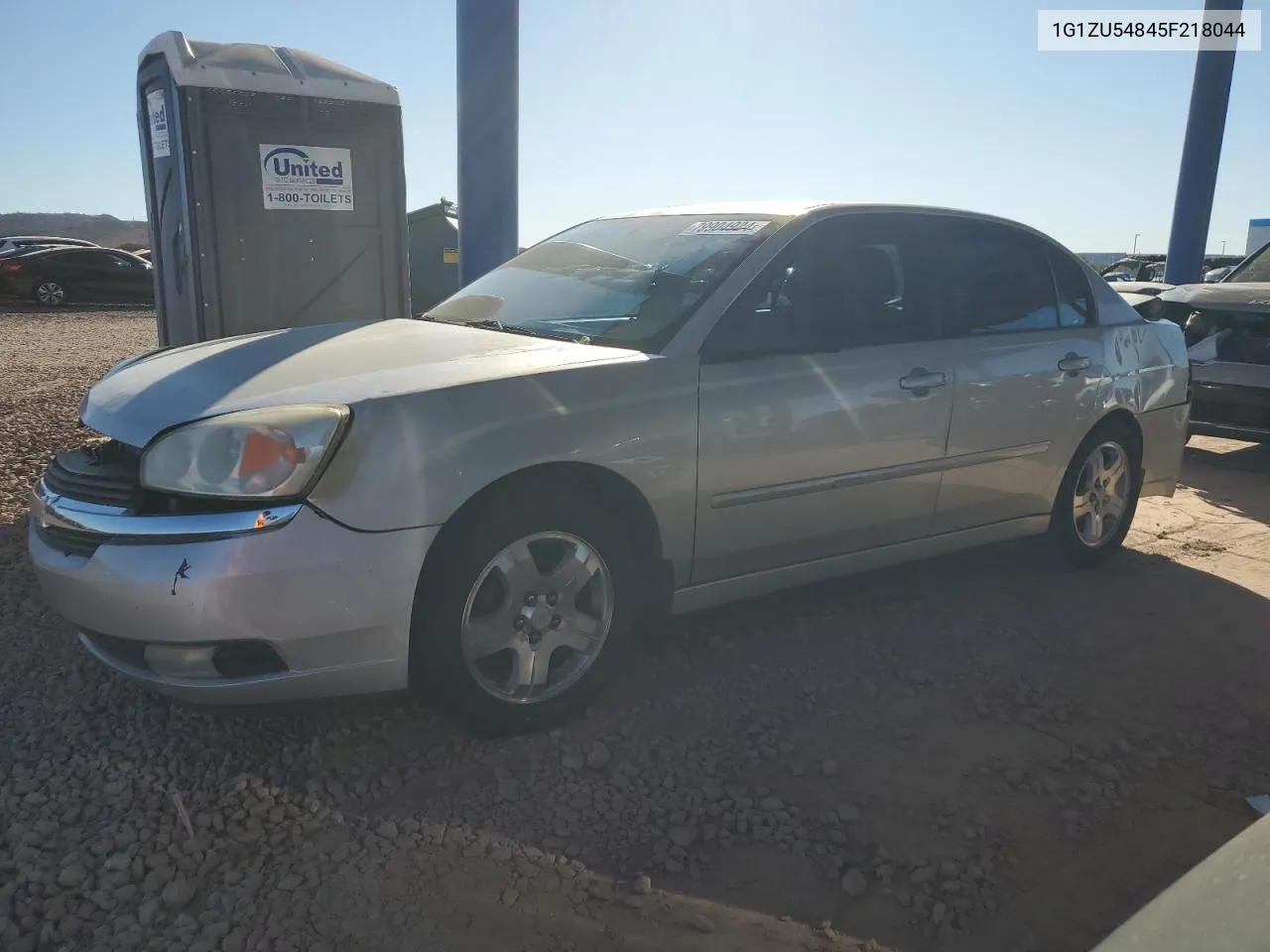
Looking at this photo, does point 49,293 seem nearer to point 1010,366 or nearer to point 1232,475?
point 1232,475

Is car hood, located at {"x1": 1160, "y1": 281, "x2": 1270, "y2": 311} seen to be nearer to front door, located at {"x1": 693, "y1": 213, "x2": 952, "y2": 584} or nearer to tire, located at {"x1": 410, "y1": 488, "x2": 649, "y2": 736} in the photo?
front door, located at {"x1": 693, "y1": 213, "x2": 952, "y2": 584}

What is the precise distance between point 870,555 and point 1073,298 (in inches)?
68.3

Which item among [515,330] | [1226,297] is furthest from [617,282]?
[1226,297]

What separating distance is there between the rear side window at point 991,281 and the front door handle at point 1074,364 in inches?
6.4

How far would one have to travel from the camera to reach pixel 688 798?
2.74 meters

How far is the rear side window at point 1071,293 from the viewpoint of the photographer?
14.9 ft

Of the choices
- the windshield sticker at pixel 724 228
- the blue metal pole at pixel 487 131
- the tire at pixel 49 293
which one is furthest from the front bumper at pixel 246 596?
the tire at pixel 49 293

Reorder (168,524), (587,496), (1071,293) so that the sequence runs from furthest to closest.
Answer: (1071,293) < (587,496) < (168,524)

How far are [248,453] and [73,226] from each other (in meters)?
119

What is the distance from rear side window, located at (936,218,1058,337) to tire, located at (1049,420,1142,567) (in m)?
0.65

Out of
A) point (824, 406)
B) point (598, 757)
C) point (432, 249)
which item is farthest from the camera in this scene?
point (432, 249)

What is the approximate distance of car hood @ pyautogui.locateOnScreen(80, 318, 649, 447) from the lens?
9.01ft

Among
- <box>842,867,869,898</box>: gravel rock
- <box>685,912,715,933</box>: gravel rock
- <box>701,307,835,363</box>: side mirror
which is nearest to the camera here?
<box>685,912,715,933</box>: gravel rock

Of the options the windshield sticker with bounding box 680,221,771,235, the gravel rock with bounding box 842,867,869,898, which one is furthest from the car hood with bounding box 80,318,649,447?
the gravel rock with bounding box 842,867,869,898
